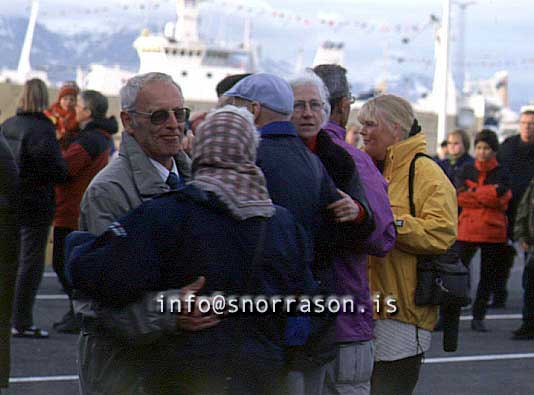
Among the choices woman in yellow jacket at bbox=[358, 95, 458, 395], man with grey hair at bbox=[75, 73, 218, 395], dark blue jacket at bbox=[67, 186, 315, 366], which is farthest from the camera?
woman in yellow jacket at bbox=[358, 95, 458, 395]

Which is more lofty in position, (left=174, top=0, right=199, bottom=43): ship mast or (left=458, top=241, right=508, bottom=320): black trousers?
(left=174, top=0, right=199, bottom=43): ship mast

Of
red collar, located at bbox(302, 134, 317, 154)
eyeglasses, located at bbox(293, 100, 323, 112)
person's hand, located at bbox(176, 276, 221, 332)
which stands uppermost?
eyeglasses, located at bbox(293, 100, 323, 112)

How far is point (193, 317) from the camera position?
326cm

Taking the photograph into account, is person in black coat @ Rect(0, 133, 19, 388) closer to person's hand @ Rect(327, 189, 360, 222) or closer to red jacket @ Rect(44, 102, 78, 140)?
person's hand @ Rect(327, 189, 360, 222)

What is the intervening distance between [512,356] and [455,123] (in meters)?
49.2

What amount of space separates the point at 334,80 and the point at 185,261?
169 cm

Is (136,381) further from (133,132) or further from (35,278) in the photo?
(35,278)

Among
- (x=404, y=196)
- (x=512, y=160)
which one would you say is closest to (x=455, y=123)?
(x=512, y=160)

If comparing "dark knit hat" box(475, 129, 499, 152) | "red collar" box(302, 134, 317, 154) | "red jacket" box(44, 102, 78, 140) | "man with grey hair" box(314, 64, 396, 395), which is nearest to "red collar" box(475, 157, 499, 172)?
"dark knit hat" box(475, 129, 499, 152)

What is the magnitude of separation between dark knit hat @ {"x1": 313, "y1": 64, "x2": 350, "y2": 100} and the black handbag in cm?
55

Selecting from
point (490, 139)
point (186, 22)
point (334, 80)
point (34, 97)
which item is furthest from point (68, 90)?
point (186, 22)

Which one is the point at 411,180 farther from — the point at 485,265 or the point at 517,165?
the point at 517,165

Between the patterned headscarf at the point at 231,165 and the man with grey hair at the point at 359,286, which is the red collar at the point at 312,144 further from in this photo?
the patterned headscarf at the point at 231,165

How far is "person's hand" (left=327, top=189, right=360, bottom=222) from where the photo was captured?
4.03m
